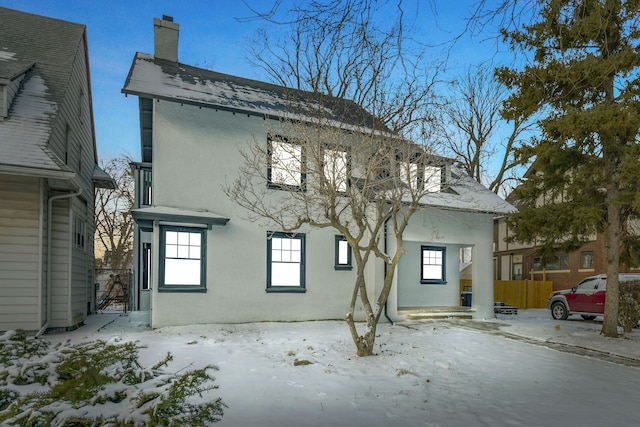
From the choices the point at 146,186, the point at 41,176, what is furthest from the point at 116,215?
the point at 41,176

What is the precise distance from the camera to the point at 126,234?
28.5m

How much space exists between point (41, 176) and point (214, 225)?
3.86 m

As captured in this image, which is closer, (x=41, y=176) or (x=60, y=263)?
(x=41, y=176)

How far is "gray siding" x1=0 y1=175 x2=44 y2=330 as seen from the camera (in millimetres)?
9141

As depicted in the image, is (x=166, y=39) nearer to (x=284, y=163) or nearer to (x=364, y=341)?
(x=284, y=163)

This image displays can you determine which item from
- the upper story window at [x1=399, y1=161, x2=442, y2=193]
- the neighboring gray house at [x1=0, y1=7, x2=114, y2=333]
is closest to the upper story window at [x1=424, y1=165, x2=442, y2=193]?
the upper story window at [x1=399, y1=161, x2=442, y2=193]

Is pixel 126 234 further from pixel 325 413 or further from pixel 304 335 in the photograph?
pixel 325 413

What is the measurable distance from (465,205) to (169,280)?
355 inches

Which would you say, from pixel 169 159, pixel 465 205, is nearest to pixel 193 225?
pixel 169 159

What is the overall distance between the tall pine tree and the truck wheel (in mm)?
5079

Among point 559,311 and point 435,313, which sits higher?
point 435,313

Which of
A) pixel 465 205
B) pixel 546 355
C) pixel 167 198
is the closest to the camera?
pixel 546 355

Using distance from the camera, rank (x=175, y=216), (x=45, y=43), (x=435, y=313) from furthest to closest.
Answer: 1. (x=435, y=313)
2. (x=45, y=43)
3. (x=175, y=216)

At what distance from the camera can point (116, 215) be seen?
28547 mm
